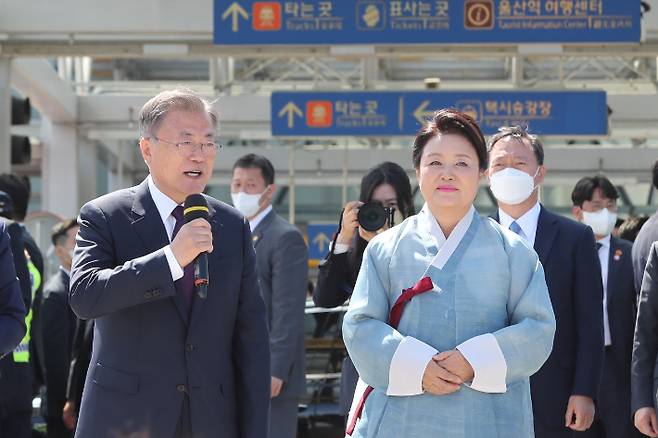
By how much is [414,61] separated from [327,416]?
11086 mm

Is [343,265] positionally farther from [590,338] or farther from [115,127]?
[115,127]

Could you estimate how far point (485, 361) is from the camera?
12.1 feet

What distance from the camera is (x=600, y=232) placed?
7691 mm

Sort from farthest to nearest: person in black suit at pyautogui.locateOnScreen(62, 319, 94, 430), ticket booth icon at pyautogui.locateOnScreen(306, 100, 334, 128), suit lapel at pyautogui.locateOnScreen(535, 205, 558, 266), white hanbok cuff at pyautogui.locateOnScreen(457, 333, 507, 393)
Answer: ticket booth icon at pyautogui.locateOnScreen(306, 100, 334, 128) → person in black suit at pyautogui.locateOnScreen(62, 319, 94, 430) → suit lapel at pyautogui.locateOnScreen(535, 205, 558, 266) → white hanbok cuff at pyautogui.locateOnScreen(457, 333, 507, 393)

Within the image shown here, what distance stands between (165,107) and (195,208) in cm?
45

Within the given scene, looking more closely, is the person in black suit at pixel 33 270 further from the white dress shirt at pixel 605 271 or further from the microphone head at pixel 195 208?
the white dress shirt at pixel 605 271

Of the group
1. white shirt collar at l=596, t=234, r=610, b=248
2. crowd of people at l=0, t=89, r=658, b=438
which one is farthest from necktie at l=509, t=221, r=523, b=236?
white shirt collar at l=596, t=234, r=610, b=248

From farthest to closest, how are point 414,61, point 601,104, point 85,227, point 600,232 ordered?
point 414,61
point 601,104
point 600,232
point 85,227

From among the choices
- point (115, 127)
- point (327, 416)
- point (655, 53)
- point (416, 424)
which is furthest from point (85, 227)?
point (115, 127)

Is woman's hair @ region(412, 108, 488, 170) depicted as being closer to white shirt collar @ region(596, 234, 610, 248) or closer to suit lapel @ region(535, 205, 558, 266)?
suit lapel @ region(535, 205, 558, 266)

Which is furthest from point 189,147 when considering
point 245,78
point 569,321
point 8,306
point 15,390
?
point 245,78

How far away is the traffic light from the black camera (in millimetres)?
7063

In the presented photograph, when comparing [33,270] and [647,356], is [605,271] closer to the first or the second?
[647,356]

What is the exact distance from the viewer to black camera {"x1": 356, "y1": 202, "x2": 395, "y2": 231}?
17.8ft
